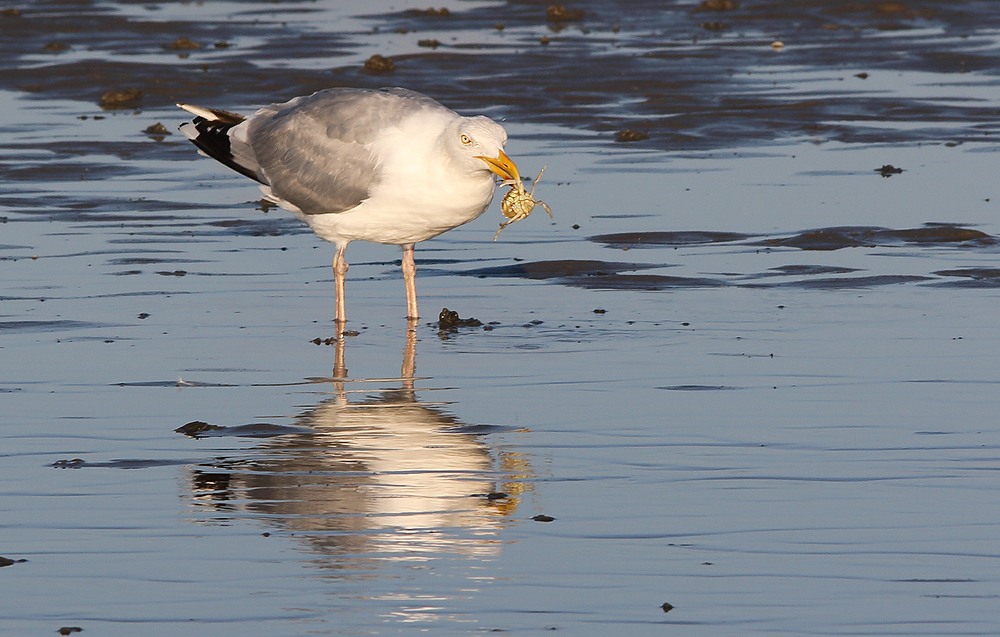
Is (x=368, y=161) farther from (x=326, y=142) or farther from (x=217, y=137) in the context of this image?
(x=217, y=137)

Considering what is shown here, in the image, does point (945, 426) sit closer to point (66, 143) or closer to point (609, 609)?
point (609, 609)

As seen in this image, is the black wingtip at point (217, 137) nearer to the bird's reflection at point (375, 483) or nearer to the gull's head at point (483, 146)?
the gull's head at point (483, 146)

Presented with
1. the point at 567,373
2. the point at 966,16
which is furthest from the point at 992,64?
the point at 567,373

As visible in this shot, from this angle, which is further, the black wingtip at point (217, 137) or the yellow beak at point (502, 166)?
the black wingtip at point (217, 137)

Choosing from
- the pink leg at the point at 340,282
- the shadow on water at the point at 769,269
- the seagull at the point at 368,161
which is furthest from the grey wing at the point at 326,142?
the shadow on water at the point at 769,269

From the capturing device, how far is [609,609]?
577 centimetres

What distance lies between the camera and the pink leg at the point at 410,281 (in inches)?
421

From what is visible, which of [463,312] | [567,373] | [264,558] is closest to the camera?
[264,558]

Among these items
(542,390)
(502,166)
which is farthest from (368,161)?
(542,390)

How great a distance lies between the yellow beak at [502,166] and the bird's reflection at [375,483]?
4.77 ft

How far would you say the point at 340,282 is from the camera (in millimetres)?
10734

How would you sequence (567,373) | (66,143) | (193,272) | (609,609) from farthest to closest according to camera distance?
(66,143)
(193,272)
(567,373)
(609,609)

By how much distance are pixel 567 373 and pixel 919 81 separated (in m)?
13.4

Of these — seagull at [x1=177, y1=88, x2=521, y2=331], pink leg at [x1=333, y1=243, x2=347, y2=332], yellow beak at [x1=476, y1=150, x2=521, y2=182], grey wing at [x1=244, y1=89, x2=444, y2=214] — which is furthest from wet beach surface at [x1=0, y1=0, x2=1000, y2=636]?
yellow beak at [x1=476, y1=150, x2=521, y2=182]
